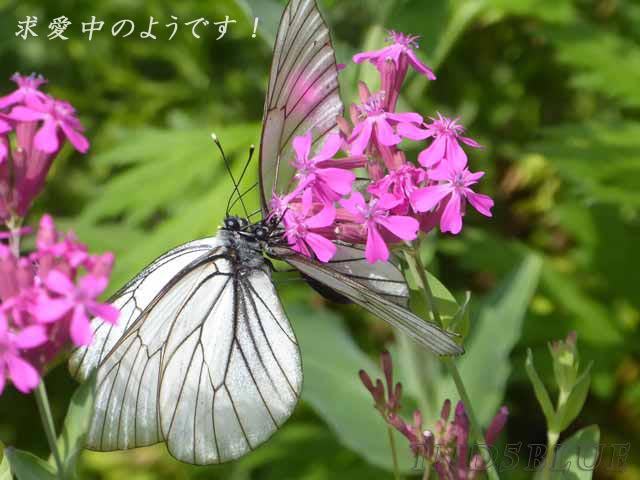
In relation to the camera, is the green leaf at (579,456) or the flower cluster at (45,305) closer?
the flower cluster at (45,305)

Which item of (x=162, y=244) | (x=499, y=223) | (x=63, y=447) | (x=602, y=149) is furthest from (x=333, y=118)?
(x=499, y=223)

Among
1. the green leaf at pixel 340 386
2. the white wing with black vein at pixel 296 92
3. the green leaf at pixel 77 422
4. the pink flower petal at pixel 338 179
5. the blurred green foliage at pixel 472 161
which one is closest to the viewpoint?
the green leaf at pixel 77 422

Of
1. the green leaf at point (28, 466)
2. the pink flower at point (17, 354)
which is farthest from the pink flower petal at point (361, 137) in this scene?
the green leaf at point (28, 466)

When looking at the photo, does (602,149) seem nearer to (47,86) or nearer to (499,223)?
(499,223)

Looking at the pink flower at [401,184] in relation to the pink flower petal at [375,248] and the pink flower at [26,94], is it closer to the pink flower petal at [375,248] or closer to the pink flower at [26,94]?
the pink flower petal at [375,248]

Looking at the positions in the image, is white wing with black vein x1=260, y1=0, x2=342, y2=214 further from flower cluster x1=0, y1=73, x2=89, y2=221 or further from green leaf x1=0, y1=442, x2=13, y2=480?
green leaf x1=0, y1=442, x2=13, y2=480
